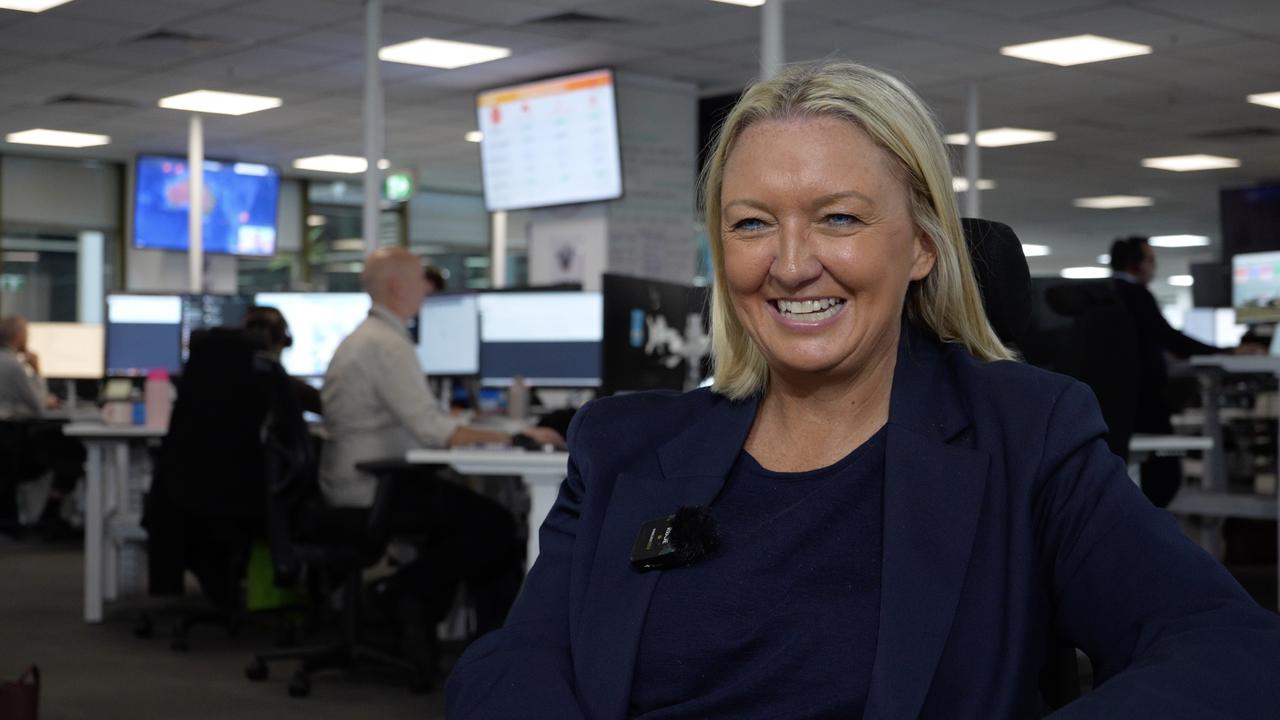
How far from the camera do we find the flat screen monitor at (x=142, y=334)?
7449mm

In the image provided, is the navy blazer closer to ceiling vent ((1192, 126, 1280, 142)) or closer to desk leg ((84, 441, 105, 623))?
desk leg ((84, 441, 105, 623))

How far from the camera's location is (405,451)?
4941 millimetres

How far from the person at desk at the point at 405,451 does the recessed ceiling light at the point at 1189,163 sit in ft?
34.2

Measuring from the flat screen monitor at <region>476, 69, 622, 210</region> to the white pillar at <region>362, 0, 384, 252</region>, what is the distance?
192 centimetres

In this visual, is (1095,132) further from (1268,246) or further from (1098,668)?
(1098,668)

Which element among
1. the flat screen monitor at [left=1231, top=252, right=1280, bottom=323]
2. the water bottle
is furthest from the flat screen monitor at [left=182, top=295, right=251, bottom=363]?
the flat screen monitor at [left=1231, top=252, right=1280, bottom=323]

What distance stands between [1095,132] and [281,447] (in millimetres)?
9244

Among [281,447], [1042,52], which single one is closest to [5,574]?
[281,447]

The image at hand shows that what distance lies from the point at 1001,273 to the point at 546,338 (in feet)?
14.8

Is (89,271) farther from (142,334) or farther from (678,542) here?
(678,542)

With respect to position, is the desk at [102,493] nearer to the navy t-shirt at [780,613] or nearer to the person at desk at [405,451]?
the person at desk at [405,451]

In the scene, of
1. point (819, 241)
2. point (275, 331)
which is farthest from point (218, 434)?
point (819, 241)

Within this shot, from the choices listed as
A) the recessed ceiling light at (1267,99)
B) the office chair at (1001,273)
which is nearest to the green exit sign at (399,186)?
the recessed ceiling light at (1267,99)

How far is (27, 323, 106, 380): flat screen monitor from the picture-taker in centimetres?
1212
